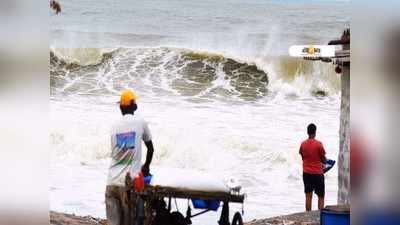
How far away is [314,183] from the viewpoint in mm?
3766

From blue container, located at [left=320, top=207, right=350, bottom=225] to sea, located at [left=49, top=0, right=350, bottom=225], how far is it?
26 centimetres

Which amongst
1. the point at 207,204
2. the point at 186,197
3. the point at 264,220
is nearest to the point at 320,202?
the point at 264,220

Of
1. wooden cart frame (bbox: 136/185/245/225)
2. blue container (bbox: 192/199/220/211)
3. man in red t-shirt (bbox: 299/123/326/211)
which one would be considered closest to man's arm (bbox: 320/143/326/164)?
man in red t-shirt (bbox: 299/123/326/211)

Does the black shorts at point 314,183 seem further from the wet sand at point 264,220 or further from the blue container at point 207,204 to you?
the blue container at point 207,204

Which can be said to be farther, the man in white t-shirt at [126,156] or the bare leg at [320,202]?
the bare leg at [320,202]

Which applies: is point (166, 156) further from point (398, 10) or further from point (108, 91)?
point (398, 10)

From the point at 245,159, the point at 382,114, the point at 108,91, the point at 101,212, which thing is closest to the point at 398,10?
the point at 382,114

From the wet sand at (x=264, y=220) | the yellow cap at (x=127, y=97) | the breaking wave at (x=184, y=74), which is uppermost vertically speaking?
the breaking wave at (x=184, y=74)

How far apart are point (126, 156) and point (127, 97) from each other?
258mm

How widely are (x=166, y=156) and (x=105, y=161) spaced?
27cm

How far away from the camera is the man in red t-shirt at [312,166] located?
3.74 meters

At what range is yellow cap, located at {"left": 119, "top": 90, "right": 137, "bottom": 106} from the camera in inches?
143

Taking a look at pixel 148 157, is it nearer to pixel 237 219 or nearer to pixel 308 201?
pixel 237 219

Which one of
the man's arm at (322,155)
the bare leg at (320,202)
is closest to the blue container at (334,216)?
the bare leg at (320,202)
